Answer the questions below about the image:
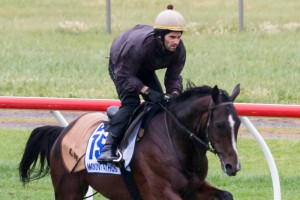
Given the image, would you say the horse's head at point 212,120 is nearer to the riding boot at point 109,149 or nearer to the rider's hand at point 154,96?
the rider's hand at point 154,96

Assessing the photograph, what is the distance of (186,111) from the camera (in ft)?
23.6

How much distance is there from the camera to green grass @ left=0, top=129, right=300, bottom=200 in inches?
377

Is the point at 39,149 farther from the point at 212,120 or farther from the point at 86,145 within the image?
the point at 212,120

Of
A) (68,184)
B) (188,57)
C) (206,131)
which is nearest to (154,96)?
(206,131)

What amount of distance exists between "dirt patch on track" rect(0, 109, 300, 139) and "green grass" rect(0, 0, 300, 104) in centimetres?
80

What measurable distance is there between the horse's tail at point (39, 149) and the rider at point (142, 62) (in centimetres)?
97

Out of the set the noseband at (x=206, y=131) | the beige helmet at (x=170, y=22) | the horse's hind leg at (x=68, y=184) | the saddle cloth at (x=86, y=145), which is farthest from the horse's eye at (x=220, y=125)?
the horse's hind leg at (x=68, y=184)

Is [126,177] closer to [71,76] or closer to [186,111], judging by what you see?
[186,111]

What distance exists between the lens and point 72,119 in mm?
14031

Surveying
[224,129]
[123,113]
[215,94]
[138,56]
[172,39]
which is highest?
[172,39]

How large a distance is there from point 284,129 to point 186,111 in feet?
22.1

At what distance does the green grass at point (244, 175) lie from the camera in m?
9.59

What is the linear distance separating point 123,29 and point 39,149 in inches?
546

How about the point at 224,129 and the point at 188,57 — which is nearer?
the point at 224,129
